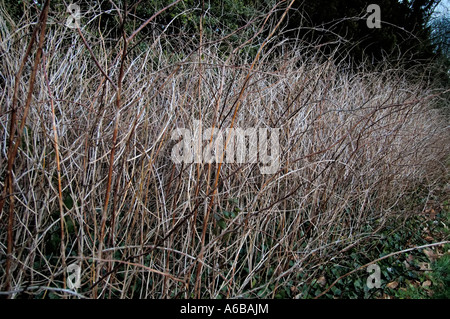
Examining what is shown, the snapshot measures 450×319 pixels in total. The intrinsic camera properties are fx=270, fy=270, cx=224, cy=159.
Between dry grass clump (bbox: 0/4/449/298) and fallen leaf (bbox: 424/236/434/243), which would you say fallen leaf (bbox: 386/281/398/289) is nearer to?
dry grass clump (bbox: 0/4/449/298)

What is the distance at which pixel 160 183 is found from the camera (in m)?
1.10

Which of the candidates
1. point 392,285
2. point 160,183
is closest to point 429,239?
point 392,285

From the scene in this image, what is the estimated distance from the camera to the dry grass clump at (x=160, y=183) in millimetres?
1013

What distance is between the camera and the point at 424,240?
225cm

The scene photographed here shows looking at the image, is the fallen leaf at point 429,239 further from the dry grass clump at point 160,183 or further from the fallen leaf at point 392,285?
the fallen leaf at point 392,285

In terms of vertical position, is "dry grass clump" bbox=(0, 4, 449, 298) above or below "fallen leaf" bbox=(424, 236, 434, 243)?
above

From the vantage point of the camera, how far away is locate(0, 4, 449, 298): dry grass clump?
3.32 ft

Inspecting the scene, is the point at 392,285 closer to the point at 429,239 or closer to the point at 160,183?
the point at 429,239

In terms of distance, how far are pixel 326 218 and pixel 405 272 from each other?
768 mm

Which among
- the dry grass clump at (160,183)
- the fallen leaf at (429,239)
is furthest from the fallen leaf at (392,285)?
the fallen leaf at (429,239)

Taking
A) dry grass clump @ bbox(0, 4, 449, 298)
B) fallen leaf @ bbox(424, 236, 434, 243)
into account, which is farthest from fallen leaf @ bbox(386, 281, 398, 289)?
fallen leaf @ bbox(424, 236, 434, 243)
